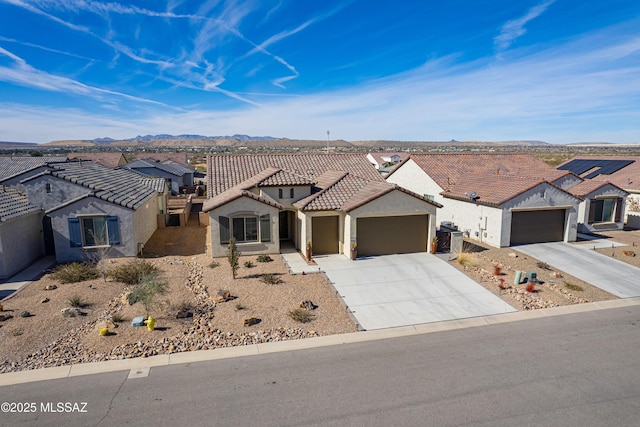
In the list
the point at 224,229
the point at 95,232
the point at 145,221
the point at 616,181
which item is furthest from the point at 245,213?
the point at 616,181

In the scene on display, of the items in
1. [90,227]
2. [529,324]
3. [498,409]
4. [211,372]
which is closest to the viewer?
[498,409]

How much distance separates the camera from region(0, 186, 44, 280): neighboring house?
1706 centimetres

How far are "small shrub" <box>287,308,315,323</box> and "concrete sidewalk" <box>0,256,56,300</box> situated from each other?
1082 cm

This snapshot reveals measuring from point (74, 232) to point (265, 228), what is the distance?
30.2 feet

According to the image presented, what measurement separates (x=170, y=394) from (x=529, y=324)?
36.6ft

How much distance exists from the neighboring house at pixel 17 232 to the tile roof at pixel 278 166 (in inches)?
371

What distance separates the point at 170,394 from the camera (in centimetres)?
944

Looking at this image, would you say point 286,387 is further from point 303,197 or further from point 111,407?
point 303,197

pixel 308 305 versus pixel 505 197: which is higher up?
pixel 505 197

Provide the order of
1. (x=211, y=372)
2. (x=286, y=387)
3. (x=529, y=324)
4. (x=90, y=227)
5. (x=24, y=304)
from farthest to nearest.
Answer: (x=90, y=227) < (x=24, y=304) < (x=529, y=324) < (x=211, y=372) < (x=286, y=387)

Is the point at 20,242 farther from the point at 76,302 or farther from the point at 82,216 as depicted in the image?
the point at 76,302

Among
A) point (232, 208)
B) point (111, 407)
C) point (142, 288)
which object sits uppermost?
point (232, 208)

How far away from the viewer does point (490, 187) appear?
81.6ft

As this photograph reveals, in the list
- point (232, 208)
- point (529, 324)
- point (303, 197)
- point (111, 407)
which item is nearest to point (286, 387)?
point (111, 407)
